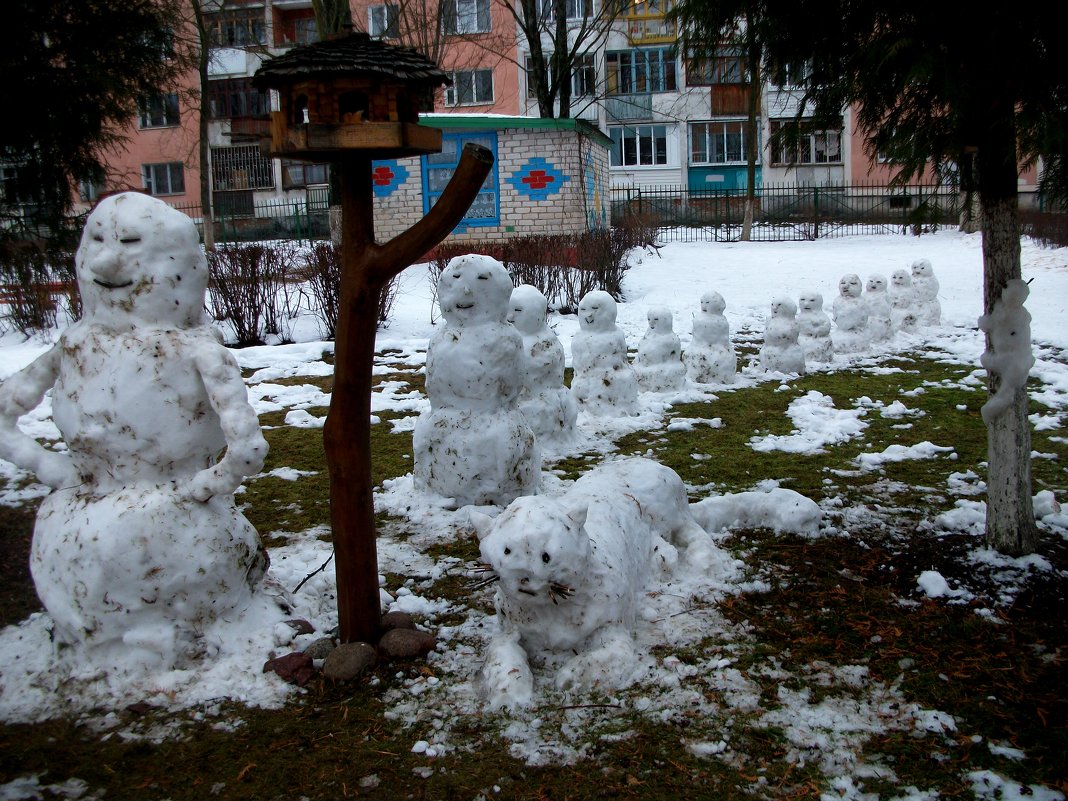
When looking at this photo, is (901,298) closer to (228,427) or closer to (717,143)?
(228,427)

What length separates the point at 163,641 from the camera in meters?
3.57

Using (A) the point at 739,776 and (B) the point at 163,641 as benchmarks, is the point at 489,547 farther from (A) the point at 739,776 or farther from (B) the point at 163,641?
(B) the point at 163,641

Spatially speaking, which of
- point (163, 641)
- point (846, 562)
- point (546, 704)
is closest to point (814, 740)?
point (546, 704)

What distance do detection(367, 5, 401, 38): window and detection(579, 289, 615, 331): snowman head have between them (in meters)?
18.1

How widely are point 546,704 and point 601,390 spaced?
4.59m

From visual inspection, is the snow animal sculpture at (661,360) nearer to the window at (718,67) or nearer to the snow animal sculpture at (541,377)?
the snow animal sculpture at (541,377)

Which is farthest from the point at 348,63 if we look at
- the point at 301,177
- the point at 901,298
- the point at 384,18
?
the point at 301,177

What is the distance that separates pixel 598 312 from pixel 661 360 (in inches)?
44.6

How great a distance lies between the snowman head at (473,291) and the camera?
5.46m

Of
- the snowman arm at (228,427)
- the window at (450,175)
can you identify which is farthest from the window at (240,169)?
the snowman arm at (228,427)

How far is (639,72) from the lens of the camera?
1355 inches

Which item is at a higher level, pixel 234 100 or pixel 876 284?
pixel 234 100

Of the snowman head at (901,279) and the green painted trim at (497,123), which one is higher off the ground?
the green painted trim at (497,123)

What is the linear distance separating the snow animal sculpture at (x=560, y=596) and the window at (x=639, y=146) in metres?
32.6
